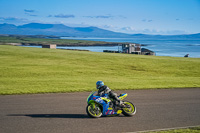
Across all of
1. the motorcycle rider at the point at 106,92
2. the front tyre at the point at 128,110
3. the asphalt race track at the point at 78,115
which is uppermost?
the motorcycle rider at the point at 106,92

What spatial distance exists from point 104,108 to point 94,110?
445 millimetres

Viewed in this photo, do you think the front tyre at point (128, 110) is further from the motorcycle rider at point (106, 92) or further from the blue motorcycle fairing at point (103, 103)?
the blue motorcycle fairing at point (103, 103)

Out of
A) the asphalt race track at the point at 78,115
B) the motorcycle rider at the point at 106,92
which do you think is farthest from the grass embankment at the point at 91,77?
the motorcycle rider at the point at 106,92

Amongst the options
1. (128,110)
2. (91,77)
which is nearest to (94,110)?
(128,110)

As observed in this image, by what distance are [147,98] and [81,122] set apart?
6.35 meters

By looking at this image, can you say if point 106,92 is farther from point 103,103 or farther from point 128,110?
point 128,110

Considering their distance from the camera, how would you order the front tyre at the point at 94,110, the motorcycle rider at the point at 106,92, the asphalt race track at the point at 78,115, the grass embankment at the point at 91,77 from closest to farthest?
the asphalt race track at the point at 78,115
the front tyre at the point at 94,110
the motorcycle rider at the point at 106,92
the grass embankment at the point at 91,77

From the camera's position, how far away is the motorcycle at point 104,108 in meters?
11.2

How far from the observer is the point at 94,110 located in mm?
11305

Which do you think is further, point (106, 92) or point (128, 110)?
point (128, 110)

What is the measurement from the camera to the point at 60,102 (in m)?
14.4

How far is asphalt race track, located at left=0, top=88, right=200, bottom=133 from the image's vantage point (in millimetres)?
9820

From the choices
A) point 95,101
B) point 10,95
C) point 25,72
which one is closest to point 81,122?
point 95,101

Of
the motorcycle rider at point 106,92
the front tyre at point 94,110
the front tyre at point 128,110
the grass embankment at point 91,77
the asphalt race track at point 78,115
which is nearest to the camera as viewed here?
the asphalt race track at point 78,115
